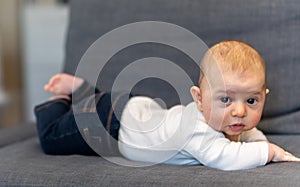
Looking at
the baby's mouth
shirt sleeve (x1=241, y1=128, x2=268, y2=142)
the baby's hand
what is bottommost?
shirt sleeve (x1=241, y1=128, x2=268, y2=142)

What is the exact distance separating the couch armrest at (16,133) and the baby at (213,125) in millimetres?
216

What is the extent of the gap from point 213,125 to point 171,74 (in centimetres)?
35

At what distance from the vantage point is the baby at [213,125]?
3.46 ft

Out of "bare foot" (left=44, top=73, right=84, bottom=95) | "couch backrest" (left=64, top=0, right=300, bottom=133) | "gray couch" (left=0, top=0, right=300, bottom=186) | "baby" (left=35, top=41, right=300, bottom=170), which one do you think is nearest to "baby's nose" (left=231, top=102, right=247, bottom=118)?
"baby" (left=35, top=41, right=300, bottom=170)

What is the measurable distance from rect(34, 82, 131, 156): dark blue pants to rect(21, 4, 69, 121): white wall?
1.23m

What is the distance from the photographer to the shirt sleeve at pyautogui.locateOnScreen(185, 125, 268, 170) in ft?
3.44

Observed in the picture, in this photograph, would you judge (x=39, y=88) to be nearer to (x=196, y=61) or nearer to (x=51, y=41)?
(x=51, y=41)

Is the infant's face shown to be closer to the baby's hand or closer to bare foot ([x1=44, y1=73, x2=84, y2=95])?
the baby's hand

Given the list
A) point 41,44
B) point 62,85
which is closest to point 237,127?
point 62,85

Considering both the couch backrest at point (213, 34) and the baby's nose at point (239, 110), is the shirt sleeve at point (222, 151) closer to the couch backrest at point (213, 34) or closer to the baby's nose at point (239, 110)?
the baby's nose at point (239, 110)

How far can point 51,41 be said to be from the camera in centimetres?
256

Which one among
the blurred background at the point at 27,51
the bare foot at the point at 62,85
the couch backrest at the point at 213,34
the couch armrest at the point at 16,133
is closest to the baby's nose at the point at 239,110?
the couch backrest at the point at 213,34

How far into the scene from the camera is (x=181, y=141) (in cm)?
113

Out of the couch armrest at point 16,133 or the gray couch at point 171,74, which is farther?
the couch armrest at point 16,133
